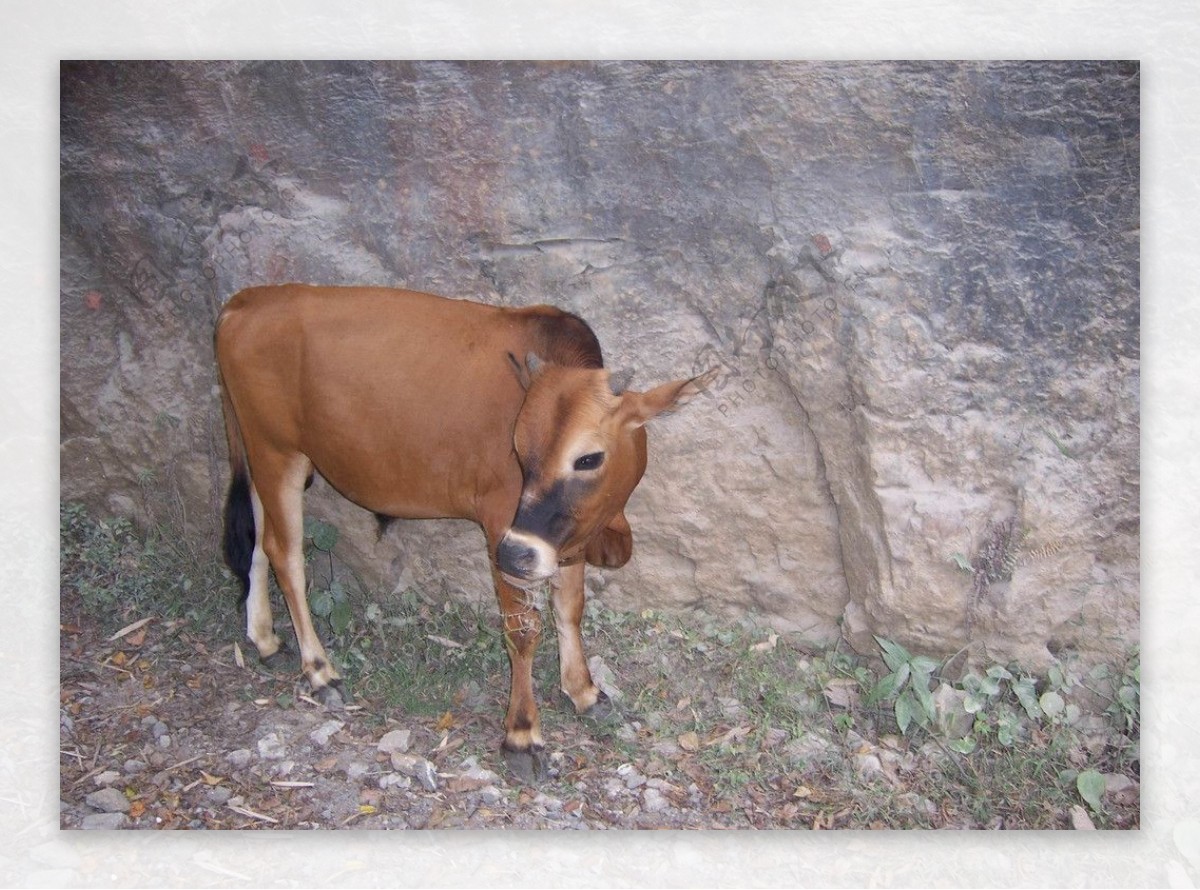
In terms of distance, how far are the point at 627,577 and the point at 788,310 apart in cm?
90

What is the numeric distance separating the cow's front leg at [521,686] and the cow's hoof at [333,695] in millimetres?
506

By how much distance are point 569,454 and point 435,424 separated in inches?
18.8

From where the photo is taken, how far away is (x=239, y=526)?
3.28 meters

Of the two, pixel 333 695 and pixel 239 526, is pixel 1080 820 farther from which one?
pixel 239 526

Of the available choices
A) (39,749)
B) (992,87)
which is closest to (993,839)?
(992,87)

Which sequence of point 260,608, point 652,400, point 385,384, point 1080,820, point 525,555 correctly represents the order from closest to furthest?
point 525,555 < point 652,400 < point 1080,820 < point 385,384 < point 260,608

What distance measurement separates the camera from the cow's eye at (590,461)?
8.93 ft

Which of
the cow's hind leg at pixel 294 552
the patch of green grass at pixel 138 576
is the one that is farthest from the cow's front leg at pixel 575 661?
the patch of green grass at pixel 138 576

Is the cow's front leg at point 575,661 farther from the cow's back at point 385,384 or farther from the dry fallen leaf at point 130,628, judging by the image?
the dry fallen leaf at point 130,628

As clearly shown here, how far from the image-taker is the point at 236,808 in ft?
9.78

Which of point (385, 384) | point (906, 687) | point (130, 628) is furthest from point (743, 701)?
point (130, 628)

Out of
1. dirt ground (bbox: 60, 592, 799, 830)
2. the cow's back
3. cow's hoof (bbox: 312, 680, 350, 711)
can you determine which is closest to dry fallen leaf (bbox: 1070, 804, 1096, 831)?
dirt ground (bbox: 60, 592, 799, 830)

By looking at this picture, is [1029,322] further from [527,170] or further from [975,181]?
[527,170]

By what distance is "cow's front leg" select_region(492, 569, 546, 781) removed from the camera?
9.86 ft
